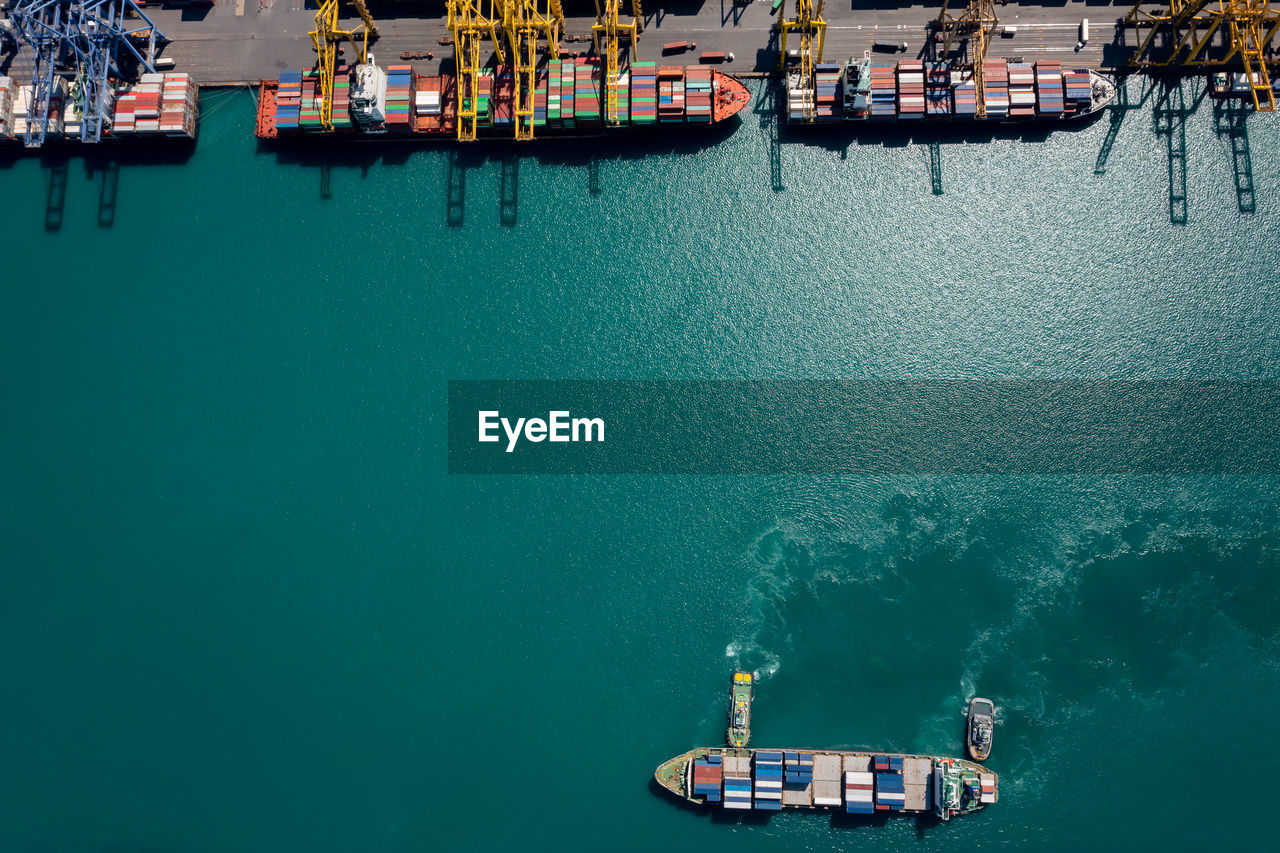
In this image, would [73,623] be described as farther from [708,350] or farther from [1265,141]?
[1265,141]

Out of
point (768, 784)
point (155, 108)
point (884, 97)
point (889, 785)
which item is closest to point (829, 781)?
point (889, 785)

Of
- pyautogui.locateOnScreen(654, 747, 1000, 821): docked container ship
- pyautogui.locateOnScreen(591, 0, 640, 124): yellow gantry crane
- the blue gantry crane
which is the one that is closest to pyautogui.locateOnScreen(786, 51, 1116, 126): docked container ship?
pyautogui.locateOnScreen(591, 0, 640, 124): yellow gantry crane

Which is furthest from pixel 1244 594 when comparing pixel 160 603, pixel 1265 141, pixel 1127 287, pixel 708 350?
pixel 160 603

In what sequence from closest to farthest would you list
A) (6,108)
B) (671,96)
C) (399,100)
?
1. (671,96)
2. (399,100)
3. (6,108)

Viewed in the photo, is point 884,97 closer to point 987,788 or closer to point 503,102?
point 503,102

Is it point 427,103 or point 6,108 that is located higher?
point 427,103

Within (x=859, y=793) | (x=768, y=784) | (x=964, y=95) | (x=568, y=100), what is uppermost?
(x=964, y=95)

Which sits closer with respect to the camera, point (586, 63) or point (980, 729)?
point (980, 729)
